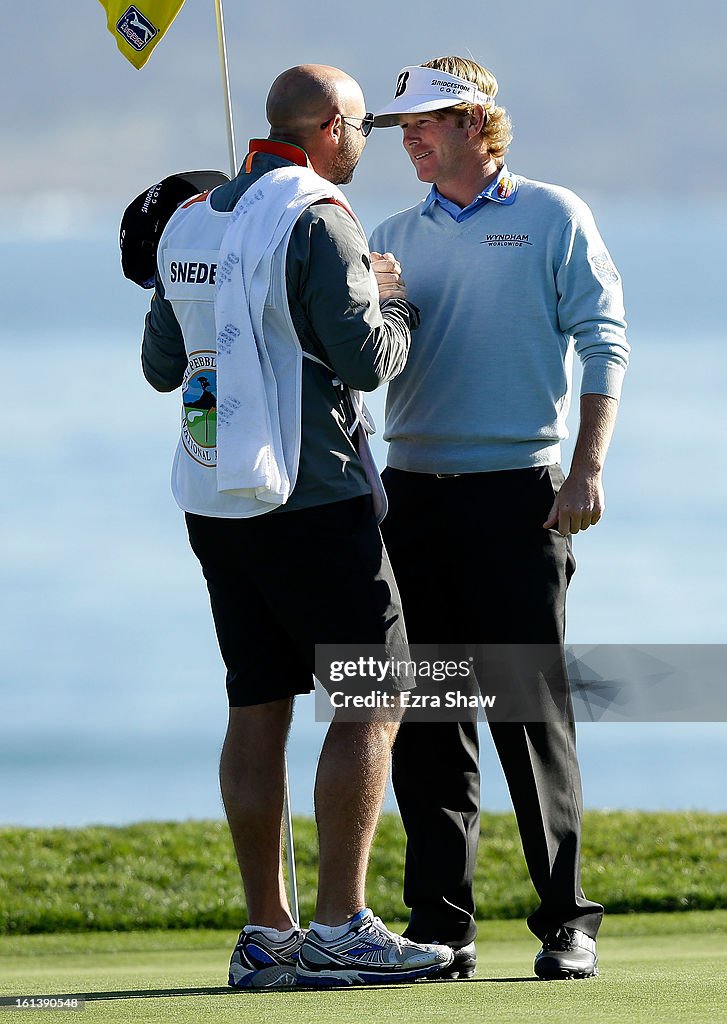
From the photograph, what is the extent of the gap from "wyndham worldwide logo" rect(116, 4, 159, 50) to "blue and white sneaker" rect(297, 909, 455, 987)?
8.84ft

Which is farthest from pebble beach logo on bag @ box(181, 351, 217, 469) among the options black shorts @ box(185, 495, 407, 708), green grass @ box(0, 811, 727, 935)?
green grass @ box(0, 811, 727, 935)

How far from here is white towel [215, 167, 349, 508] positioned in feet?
9.36

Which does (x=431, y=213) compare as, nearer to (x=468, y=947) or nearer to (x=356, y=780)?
(x=356, y=780)

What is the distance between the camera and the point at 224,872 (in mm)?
7164

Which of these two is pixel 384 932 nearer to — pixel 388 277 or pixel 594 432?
pixel 594 432

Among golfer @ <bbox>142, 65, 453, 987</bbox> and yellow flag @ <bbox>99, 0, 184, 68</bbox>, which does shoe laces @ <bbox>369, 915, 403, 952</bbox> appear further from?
yellow flag @ <bbox>99, 0, 184, 68</bbox>

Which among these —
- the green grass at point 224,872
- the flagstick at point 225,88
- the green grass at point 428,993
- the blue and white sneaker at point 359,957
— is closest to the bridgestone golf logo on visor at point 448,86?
the flagstick at point 225,88

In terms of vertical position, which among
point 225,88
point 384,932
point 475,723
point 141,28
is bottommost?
point 384,932

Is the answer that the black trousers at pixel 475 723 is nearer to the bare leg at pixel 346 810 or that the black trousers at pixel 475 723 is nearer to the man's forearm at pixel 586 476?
the man's forearm at pixel 586 476

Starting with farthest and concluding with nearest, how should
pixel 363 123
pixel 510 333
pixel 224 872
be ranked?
pixel 224 872
pixel 510 333
pixel 363 123

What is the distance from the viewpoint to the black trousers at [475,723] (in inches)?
130

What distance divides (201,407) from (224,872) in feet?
15.2

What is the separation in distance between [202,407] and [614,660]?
1498 millimetres

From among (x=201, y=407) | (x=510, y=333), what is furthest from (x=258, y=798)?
(x=510, y=333)
